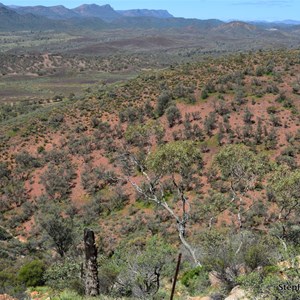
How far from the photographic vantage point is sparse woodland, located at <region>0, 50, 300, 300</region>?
44.8 ft

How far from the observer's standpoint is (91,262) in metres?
11.3

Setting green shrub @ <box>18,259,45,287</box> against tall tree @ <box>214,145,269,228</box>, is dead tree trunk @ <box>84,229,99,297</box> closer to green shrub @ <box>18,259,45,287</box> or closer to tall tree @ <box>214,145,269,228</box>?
green shrub @ <box>18,259,45,287</box>

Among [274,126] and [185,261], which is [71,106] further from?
[185,261]

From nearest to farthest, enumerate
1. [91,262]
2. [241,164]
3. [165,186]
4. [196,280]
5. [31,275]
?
[91,262] < [196,280] < [241,164] < [31,275] < [165,186]

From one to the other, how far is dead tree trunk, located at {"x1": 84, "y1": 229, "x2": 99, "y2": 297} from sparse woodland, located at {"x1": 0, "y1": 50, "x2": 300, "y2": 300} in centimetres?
58

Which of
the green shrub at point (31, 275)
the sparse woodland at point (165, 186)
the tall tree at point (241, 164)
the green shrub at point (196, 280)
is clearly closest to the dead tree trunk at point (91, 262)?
the sparse woodland at point (165, 186)

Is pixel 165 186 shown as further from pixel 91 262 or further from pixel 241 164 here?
pixel 91 262

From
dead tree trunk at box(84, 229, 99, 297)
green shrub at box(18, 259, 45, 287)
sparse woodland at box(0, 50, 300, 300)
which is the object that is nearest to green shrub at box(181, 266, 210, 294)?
sparse woodland at box(0, 50, 300, 300)

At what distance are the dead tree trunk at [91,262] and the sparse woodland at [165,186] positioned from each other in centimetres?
58

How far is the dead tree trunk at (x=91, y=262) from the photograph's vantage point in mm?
11062

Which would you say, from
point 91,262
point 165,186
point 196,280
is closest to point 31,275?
point 91,262

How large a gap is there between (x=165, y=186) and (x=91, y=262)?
1857 centimetres

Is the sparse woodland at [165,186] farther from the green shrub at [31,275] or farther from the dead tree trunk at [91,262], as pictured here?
the dead tree trunk at [91,262]

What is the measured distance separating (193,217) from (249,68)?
81.8 ft
